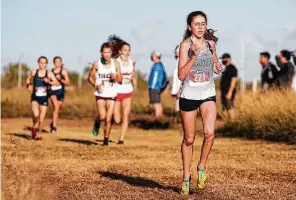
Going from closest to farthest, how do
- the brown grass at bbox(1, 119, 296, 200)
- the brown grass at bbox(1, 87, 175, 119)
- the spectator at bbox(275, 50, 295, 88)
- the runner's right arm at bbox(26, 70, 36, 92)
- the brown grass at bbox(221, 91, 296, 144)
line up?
the brown grass at bbox(1, 119, 296, 200), the brown grass at bbox(221, 91, 296, 144), the runner's right arm at bbox(26, 70, 36, 92), the spectator at bbox(275, 50, 295, 88), the brown grass at bbox(1, 87, 175, 119)

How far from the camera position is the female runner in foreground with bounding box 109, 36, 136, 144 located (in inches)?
625

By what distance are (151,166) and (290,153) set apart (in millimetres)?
3106

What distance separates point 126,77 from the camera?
16109 millimetres

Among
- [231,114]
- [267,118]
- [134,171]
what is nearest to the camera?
[134,171]

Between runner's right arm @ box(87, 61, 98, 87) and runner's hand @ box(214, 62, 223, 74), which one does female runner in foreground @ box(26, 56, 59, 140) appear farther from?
runner's hand @ box(214, 62, 223, 74)

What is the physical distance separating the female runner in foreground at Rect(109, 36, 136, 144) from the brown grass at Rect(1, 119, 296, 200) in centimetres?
108

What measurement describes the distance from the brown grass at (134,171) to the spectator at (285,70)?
3459 mm

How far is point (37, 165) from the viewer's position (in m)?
10.8

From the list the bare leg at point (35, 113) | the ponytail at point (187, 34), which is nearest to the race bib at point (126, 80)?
the bare leg at point (35, 113)

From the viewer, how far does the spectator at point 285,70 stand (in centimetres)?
1853

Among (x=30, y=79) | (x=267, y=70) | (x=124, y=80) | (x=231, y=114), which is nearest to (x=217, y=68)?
(x=124, y=80)

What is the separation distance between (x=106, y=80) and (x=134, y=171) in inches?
205

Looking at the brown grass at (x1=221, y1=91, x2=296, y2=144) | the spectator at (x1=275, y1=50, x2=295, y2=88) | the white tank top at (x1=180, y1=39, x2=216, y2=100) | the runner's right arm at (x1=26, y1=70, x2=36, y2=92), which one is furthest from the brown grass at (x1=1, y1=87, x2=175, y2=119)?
the white tank top at (x1=180, y1=39, x2=216, y2=100)

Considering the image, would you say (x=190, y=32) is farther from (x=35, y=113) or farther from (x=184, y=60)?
(x=35, y=113)
